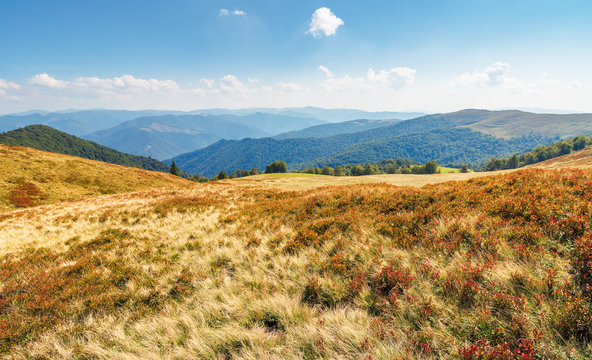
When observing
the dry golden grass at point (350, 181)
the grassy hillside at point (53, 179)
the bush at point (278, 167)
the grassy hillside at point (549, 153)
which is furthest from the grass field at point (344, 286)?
the grassy hillside at point (549, 153)

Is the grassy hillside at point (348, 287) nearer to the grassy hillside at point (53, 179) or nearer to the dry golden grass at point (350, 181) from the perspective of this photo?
the dry golden grass at point (350, 181)

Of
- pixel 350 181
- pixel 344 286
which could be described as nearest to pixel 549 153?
pixel 350 181

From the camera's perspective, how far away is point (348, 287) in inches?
195

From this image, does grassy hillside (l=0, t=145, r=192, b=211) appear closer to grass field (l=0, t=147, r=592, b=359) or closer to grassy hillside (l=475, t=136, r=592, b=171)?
grass field (l=0, t=147, r=592, b=359)

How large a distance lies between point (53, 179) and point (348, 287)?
2258 inches

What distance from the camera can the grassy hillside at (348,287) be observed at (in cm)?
332

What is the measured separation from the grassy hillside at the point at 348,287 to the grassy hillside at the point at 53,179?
35885 mm

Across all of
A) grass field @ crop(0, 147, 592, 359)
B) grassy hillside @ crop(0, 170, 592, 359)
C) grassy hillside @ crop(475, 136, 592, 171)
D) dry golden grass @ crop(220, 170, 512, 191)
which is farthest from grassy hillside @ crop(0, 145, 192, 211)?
grassy hillside @ crop(475, 136, 592, 171)

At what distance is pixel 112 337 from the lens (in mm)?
4531

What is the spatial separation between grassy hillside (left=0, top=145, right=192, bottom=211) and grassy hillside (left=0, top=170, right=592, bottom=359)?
118 ft

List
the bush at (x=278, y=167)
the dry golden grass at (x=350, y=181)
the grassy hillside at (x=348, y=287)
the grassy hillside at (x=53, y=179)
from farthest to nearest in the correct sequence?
the bush at (x=278, y=167), the dry golden grass at (x=350, y=181), the grassy hillside at (x=53, y=179), the grassy hillside at (x=348, y=287)

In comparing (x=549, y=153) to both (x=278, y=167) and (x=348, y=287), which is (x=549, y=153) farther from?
(x=348, y=287)

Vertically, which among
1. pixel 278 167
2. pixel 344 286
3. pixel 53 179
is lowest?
pixel 278 167

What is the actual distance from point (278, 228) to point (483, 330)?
24.4 feet
